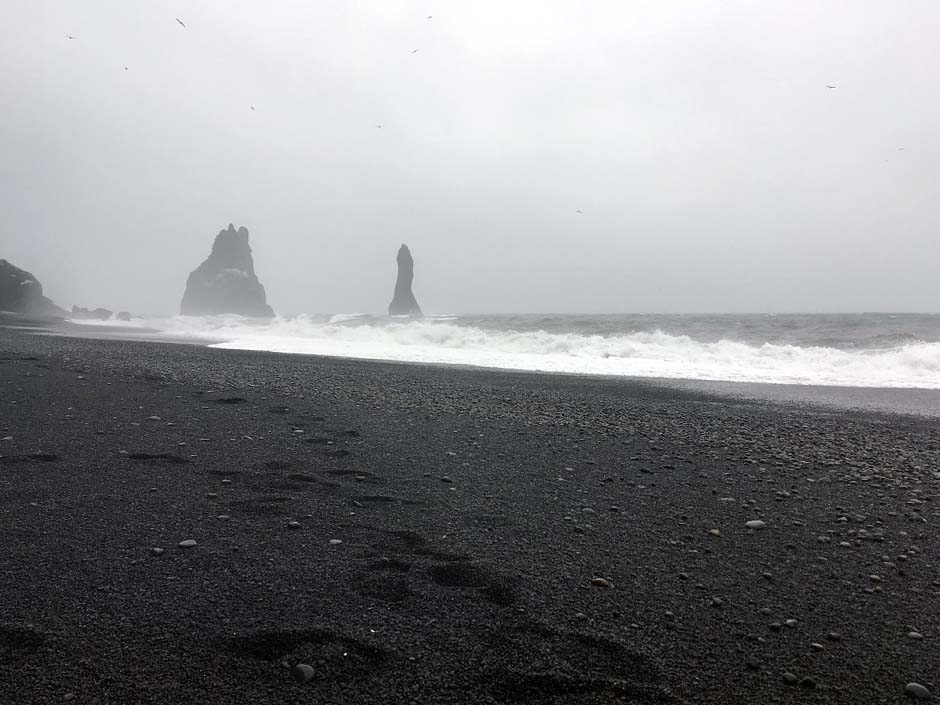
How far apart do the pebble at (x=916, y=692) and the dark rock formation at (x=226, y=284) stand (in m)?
106

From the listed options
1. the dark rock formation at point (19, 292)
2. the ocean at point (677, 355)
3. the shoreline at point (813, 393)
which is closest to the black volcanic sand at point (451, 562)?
the shoreline at point (813, 393)

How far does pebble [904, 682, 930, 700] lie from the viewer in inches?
109

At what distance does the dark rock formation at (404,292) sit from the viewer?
334 ft

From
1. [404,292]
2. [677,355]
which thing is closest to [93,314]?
[404,292]

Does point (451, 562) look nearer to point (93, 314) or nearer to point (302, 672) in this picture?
point (302, 672)

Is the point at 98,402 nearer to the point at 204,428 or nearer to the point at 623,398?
the point at 204,428

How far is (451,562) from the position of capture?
13.2 ft

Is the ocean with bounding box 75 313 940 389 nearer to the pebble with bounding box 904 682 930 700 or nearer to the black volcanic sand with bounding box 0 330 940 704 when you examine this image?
the black volcanic sand with bounding box 0 330 940 704

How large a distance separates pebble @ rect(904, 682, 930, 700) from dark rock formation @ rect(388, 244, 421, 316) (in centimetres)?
9954

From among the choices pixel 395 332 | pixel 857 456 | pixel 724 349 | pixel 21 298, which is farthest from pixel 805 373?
pixel 21 298

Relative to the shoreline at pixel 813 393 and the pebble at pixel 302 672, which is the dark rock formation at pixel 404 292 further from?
the pebble at pixel 302 672

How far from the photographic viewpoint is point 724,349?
24594 millimetres

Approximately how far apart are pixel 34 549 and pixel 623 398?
10.3 meters

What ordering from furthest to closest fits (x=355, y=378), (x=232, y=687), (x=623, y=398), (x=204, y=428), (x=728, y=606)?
(x=355, y=378) → (x=623, y=398) → (x=204, y=428) → (x=728, y=606) → (x=232, y=687)
